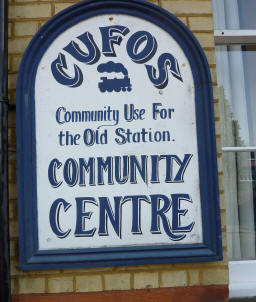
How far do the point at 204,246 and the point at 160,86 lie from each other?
36.9 inches

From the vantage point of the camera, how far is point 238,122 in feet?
7.54

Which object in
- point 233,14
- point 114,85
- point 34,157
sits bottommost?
point 34,157

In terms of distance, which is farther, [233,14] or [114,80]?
[233,14]

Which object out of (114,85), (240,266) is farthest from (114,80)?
(240,266)

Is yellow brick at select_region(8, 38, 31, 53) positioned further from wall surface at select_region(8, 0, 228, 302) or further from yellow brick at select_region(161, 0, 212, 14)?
yellow brick at select_region(161, 0, 212, 14)

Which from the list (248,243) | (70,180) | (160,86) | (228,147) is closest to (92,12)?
(160,86)

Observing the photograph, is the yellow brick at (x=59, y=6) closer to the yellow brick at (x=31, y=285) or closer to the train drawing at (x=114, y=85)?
the train drawing at (x=114, y=85)

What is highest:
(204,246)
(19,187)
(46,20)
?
(46,20)

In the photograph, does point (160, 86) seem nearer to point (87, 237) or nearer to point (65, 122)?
point (65, 122)

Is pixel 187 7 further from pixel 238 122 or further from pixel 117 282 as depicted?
pixel 117 282

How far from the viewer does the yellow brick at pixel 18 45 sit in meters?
1.92

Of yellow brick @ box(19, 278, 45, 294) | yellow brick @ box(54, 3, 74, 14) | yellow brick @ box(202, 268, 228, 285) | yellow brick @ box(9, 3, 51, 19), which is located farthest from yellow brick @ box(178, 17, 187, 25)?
yellow brick @ box(19, 278, 45, 294)

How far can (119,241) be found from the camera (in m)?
1.81

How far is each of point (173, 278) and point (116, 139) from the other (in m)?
0.85
